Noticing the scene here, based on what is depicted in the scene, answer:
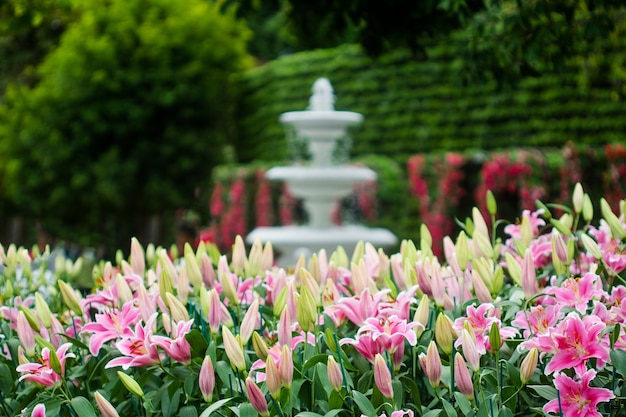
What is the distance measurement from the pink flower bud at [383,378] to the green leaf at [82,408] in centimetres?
56

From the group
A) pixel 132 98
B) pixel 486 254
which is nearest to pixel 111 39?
pixel 132 98

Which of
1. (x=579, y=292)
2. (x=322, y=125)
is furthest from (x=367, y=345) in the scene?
(x=322, y=125)

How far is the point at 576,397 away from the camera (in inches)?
62.4

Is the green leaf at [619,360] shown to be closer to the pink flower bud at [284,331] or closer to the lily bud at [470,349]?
the lily bud at [470,349]

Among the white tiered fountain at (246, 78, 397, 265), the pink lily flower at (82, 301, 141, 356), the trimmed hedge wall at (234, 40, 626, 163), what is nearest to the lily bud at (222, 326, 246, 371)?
the pink lily flower at (82, 301, 141, 356)

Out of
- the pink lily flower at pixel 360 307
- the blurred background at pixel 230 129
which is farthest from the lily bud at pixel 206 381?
the blurred background at pixel 230 129

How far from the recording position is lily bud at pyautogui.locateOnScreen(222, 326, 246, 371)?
155 cm

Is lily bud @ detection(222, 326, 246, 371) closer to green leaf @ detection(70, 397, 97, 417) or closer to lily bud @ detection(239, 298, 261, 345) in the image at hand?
lily bud @ detection(239, 298, 261, 345)

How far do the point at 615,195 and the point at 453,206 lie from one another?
1613 millimetres

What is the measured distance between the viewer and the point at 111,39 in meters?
14.9

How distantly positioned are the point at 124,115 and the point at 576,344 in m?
13.9

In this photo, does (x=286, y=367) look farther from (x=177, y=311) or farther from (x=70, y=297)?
(x=70, y=297)

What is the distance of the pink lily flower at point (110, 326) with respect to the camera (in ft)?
5.93

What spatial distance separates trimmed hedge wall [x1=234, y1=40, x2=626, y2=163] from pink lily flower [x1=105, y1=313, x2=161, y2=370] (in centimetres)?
673
